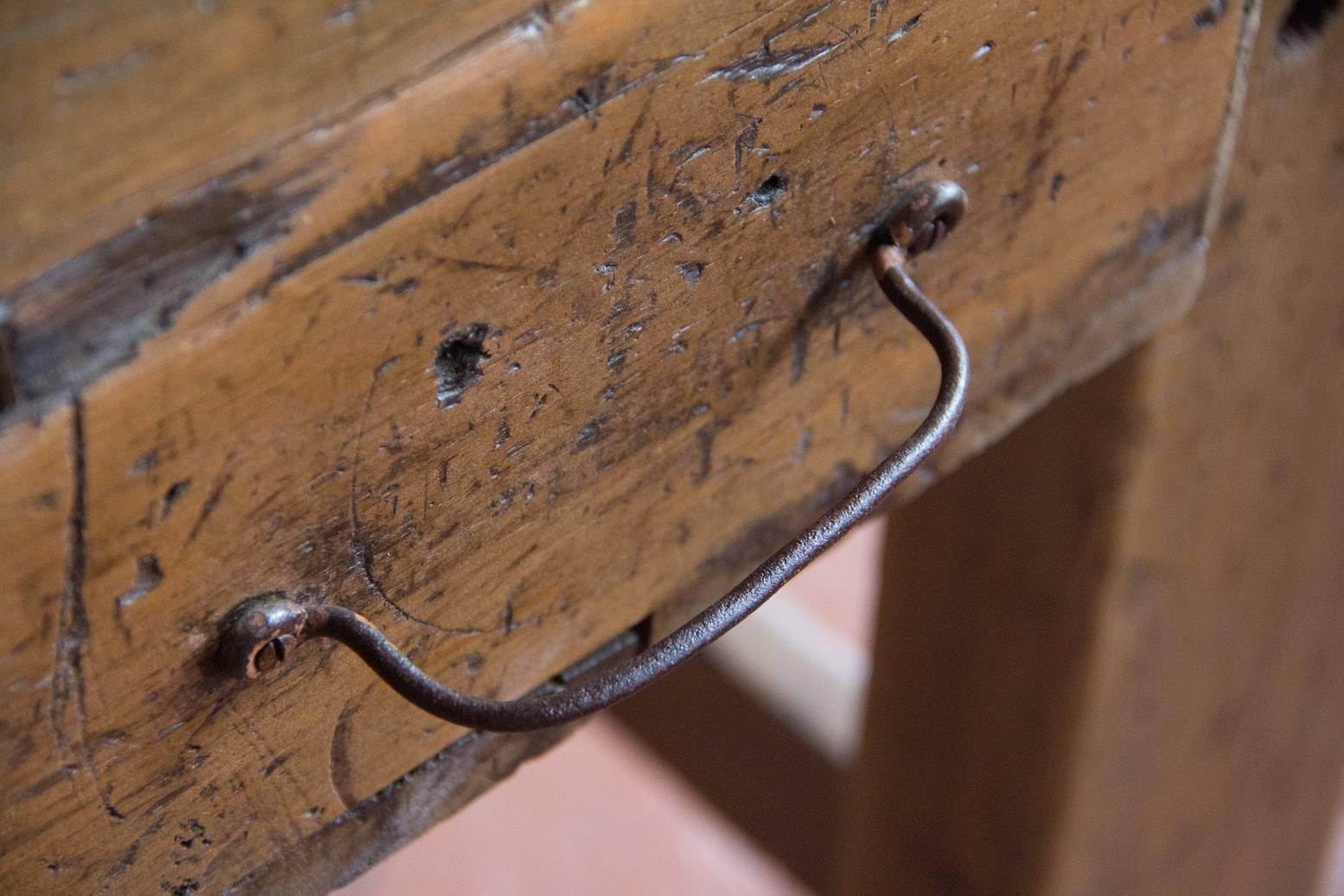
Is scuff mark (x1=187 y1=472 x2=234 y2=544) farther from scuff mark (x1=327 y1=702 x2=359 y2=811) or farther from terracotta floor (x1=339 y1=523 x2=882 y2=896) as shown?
terracotta floor (x1=339 y1=523 x2=882 y2=896)

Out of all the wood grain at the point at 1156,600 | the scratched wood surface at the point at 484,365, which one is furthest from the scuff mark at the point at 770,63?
the wood grain at the point at 1156,600

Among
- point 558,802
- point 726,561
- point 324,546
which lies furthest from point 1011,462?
point 558,802

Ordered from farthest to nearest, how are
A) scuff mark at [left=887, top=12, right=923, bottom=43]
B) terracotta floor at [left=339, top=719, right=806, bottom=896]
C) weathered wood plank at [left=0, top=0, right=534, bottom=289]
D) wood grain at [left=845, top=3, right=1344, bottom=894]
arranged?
terracotta floor at [left=339, top=719, right=806, bottom=896]
wood grain at [left=845, top=3, right=1344, bottom=894]
scuff mark at [left=887, top=12, right=923, bottom=43]
weathered wood plank at [left=0, top=0, right=534, bottom=289]

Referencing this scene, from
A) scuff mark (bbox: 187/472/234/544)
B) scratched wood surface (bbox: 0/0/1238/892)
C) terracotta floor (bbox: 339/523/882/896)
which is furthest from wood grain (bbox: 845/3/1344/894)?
terracotta floor (bbox: 339/523/882/896)

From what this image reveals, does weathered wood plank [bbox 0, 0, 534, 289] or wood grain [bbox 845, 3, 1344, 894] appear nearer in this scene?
weathered wood plank [bbox 0, 0, 534, 289]

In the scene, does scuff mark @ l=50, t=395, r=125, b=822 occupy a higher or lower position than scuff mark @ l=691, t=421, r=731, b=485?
higher

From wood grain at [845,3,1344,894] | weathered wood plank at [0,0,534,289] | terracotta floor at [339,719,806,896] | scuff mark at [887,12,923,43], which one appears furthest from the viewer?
terracotta floor at [339,719,806,896]
